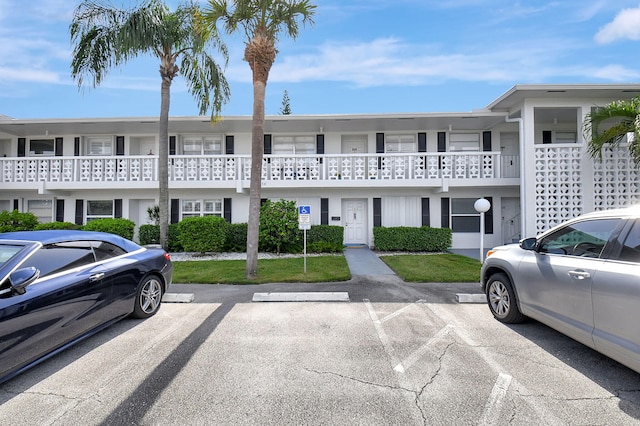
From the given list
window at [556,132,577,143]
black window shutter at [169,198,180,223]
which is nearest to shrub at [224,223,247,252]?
black window shutter at [169,198,180,223]

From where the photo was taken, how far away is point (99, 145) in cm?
1567

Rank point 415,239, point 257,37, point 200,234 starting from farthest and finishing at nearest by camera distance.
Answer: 1. point 415,239
2. point 200,234
3. point 257,37

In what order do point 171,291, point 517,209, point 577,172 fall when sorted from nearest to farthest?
point 171,291 < point 577,172 < point 517,209

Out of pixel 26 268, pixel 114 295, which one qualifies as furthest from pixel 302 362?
pixel 26 268

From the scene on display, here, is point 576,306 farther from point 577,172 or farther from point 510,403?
point 577,172

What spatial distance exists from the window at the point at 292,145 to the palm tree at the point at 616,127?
34.2 ft

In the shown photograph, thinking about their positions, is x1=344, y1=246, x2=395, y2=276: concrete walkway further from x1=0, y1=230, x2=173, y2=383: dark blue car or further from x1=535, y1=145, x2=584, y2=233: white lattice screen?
x1=535, y1=145, x2=584, y2=233: white lattice screen

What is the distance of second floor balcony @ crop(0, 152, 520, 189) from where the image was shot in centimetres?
1323

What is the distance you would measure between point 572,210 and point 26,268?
46.7 feet

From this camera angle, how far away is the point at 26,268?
10.6ft

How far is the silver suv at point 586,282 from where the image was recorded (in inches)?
114

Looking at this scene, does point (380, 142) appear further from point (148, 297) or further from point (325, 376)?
point (325, 376)

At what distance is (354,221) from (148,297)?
1059 centimetres

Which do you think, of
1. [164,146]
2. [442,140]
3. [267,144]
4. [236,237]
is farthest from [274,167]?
[442,140]
